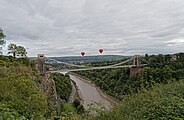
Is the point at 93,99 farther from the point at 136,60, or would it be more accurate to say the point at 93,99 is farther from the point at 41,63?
the point at 136,60

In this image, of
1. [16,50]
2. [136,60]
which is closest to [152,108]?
[16,50]

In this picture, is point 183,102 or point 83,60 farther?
point 83,60

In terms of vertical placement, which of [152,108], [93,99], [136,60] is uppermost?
[136,60]

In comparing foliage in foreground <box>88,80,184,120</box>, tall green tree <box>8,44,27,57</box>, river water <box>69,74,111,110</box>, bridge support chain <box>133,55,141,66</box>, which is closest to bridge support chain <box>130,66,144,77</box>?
bridge support chain <box>133,55,141,66</box>

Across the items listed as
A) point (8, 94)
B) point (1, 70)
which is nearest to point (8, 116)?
point (8, 94)

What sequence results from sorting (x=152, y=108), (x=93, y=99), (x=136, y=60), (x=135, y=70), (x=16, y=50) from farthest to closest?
1. (x=136, y=60)
2. (x=135, y=70)
3. (x=93, y=99)
4. (x=16, y=50)
5. (x=152, y=108)

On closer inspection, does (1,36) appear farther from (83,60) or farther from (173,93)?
(173,93)

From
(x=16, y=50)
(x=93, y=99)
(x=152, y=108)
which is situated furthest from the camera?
(x=93, y=99)

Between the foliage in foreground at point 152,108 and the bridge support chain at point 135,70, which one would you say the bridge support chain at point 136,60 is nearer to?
the bridge support chain at point 135,70

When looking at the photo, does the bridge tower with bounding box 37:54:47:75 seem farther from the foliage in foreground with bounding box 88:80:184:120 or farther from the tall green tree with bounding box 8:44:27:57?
the foliage in foreground with bounding box 88:80:184:120
